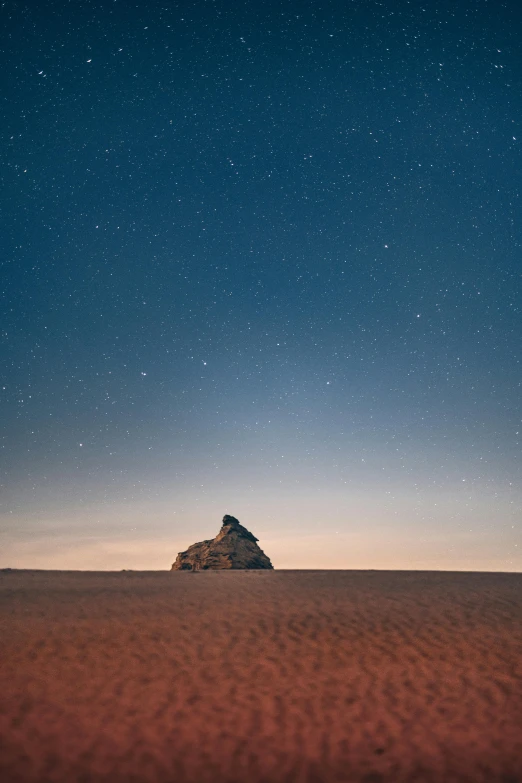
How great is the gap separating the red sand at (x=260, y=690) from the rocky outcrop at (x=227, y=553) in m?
15.6

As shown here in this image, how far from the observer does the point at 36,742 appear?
9.79 m

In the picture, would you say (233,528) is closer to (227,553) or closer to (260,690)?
(227,553)

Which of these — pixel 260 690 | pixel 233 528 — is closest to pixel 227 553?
pixel 233 528

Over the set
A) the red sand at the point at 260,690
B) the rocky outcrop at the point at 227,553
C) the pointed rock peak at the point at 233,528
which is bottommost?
the red sand at the point at 260,690

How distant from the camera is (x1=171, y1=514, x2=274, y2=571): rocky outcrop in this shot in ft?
119

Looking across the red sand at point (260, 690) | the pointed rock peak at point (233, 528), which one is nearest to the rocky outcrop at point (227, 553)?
the pointed rock peak at point (233, 528)

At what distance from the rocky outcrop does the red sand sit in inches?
615

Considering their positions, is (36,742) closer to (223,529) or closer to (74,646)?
(74,646)

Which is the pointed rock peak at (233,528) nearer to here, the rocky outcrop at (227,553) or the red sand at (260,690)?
the rocky outcrop at (227,553)

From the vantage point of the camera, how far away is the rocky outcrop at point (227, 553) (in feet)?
119

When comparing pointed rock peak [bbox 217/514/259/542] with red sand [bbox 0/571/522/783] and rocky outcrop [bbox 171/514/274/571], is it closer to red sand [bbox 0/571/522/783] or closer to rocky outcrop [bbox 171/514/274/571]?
rocky outcrop [bbox 171/514/274/571]

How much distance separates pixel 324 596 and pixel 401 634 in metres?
5.99

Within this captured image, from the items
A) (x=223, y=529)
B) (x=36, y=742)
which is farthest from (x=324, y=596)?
(x=223, y=529)

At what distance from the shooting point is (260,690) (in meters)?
12.1
